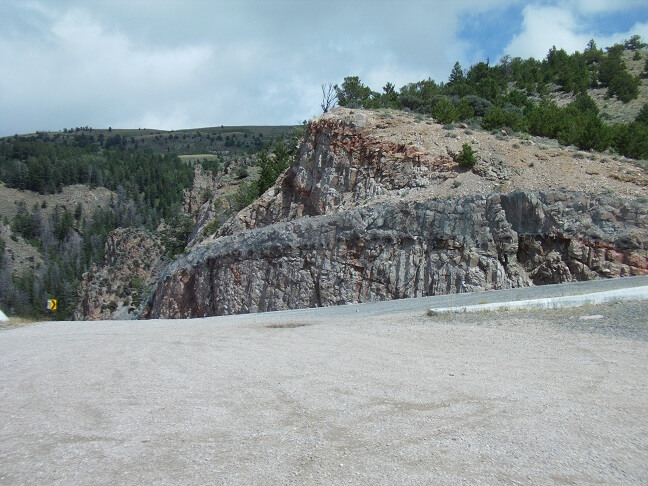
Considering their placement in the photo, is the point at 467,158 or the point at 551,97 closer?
the point at 467,158

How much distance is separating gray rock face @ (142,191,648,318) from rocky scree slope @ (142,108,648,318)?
0.05 metres

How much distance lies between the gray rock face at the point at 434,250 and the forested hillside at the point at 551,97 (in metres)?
10.2

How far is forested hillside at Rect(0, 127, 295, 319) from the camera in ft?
267

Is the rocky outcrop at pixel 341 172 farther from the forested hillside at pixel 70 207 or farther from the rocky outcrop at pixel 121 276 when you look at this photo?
the forested hillside at pixel 70 207

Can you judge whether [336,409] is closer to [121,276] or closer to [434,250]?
[434,250]

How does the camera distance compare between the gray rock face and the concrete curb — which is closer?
the concrete curb

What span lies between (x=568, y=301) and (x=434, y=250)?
1006cm

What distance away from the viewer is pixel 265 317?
1658cm

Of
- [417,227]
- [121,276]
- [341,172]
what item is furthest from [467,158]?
[121,276]

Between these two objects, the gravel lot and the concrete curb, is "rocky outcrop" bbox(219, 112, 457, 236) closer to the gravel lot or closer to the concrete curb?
the concrete curb

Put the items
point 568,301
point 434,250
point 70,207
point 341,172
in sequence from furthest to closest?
point 70,207 → point 341,172 → point 434,250 → point 568,301

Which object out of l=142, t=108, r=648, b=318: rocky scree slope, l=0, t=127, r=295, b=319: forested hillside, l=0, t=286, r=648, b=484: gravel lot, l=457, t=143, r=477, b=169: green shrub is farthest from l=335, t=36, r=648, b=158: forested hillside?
l=0, t=286, r=648, b=484: gravel lot

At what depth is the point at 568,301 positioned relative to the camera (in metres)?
13.2

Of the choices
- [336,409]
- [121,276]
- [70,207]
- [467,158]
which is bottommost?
[336,409]
